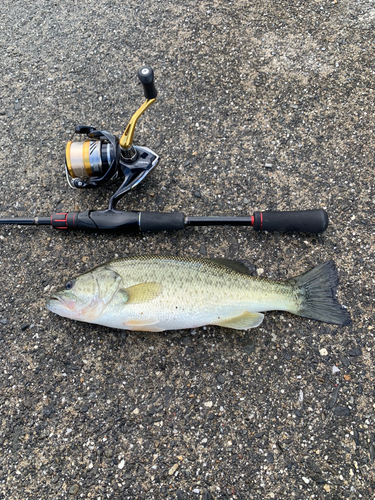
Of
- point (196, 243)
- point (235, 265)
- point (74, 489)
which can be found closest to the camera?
point (74, 489)

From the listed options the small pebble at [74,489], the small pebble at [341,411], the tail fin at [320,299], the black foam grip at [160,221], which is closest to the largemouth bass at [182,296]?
the tail fin at [320,299]

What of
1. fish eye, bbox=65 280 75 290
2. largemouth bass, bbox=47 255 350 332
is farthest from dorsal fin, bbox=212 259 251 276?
fish eye, bbox=65 280 75 290

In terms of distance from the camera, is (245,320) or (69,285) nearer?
(245,320)

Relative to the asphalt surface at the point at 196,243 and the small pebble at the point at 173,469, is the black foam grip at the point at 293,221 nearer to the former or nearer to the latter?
the asphalt surface at the point at 196,243

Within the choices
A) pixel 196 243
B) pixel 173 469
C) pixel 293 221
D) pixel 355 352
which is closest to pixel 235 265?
pixel 196 243

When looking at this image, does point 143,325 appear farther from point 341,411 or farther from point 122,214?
point 341,411

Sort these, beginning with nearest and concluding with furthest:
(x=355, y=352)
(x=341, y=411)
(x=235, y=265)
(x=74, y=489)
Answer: (x=74, y=489) < (x=341, y=411) < (x=355, y=352) < (x=235, y=265)

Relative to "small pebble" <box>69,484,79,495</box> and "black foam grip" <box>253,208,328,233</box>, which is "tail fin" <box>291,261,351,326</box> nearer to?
"black foam grip" <box>253,208,328,233</box>
